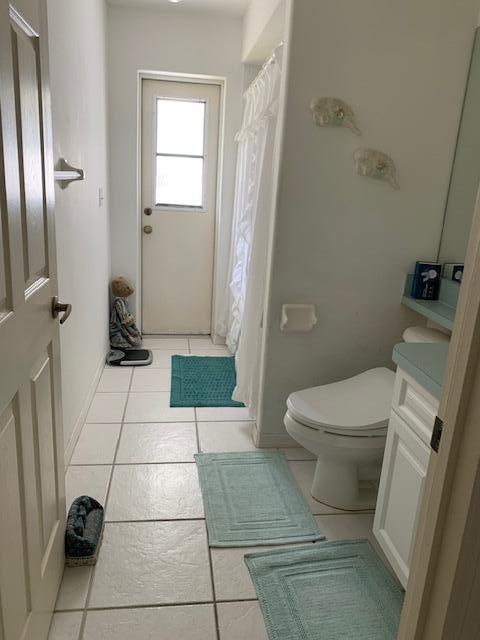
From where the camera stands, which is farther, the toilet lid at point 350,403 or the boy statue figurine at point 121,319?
the boy statue figurine at point 121,319

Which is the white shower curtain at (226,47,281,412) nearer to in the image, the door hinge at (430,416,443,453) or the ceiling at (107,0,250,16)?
the ceiling at (107,0,250,16)

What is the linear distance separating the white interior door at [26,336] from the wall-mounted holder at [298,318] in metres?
1.19

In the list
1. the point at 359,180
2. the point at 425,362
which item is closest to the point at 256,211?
the point at 359,180

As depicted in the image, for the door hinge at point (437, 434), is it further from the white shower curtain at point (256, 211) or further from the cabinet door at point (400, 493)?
the white shower curtain at point (256, 211)

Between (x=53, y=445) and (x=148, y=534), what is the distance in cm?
64

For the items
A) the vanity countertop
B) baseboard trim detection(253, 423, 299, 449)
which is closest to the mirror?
Answer: the vanity countertop

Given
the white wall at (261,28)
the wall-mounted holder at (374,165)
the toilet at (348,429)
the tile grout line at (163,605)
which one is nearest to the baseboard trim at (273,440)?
the toilet at (348,429)

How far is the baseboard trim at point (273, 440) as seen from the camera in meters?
2.60

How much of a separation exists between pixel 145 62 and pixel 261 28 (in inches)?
43.0

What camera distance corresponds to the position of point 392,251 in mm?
2453

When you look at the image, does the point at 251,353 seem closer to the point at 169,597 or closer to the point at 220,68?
the point at 169,597

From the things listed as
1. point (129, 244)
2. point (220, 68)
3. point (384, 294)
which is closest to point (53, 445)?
point (384, 294)

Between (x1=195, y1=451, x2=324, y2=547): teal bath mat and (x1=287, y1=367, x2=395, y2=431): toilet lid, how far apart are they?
0.40 m

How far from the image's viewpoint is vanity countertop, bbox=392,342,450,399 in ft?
4.68
